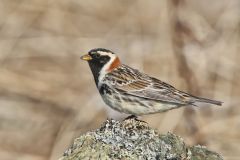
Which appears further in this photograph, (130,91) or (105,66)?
(105,66)

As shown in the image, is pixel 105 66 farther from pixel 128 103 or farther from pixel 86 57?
pixel 128 103

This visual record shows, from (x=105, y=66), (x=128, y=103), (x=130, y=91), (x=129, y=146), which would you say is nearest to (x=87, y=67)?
(x=105, y=66)

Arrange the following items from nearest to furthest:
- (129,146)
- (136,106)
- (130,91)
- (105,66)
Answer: (129,146)
(136,106)
(130,91)
(105,66)

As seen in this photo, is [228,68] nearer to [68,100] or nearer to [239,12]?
[239,12]

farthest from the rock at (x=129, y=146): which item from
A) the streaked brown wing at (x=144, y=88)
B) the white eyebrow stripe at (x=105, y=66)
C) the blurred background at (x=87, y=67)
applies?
the blurred background at (x=87, y=67)

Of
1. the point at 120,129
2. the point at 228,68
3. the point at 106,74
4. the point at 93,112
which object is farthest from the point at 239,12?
the point at 120,129

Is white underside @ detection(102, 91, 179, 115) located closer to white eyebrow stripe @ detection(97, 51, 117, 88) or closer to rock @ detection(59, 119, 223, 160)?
white eyebrow stripe @ detection(97, 51, 117, 88)

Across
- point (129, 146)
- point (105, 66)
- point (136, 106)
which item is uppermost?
point (129, 146)
